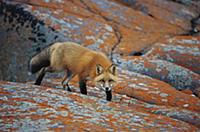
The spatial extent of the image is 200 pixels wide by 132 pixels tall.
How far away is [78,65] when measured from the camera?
726cm

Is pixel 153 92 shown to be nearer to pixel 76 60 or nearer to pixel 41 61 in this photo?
pixel 76 60

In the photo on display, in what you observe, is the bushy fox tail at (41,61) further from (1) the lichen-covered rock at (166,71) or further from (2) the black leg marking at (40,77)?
(1) the lichen-covered rock at (166,71)

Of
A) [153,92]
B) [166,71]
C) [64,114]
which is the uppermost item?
[166,71]

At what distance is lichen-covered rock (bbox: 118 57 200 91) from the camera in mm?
8367

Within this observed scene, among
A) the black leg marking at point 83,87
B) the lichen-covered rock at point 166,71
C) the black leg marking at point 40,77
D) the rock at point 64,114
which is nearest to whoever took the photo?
the rock at point 64,114

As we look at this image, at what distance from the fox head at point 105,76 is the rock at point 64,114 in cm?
136

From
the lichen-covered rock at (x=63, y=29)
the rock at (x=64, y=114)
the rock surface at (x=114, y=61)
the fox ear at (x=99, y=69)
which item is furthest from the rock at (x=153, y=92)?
the lichen-covered rock at (x=63, y=29)

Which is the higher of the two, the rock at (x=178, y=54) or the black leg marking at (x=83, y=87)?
the rock at (x=178, y=54)

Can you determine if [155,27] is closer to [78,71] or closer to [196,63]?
[196,63]

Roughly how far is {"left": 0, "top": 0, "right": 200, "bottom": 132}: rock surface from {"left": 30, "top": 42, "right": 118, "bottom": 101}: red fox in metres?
0.27

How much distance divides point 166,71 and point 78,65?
8.06 ft

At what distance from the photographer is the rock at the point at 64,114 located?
4180 millimetres

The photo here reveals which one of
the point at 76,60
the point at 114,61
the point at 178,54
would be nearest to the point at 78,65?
the point at 76,60

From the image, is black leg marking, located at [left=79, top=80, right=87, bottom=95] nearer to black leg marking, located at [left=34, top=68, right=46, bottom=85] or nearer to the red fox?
the red fox
